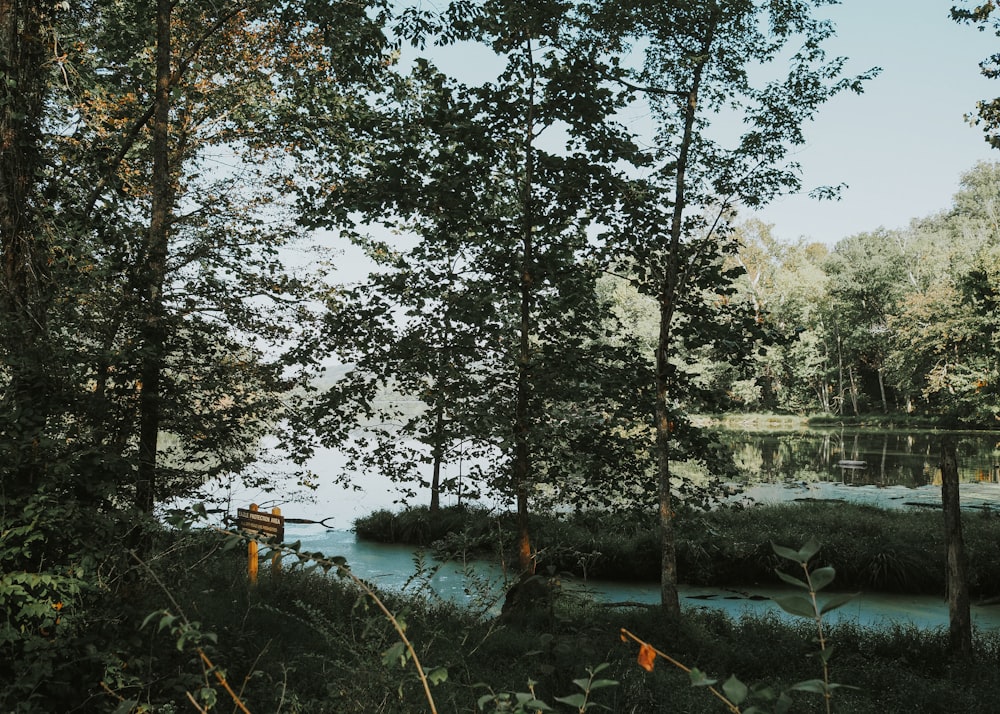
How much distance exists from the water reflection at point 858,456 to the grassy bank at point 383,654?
1245 centimetres

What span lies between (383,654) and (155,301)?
229 inches

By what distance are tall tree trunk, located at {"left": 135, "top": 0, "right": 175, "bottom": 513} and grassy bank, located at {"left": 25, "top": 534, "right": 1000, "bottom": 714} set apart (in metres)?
0.98

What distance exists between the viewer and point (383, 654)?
1.43 metres

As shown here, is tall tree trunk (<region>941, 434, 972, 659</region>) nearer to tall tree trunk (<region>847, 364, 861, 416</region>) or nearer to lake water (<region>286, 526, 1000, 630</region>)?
lake water (<region>286, 526, 1000, 630</region>)

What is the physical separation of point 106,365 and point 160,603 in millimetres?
2316

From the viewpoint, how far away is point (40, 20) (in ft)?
19.5

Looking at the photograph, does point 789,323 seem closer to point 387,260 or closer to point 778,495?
point 778,495

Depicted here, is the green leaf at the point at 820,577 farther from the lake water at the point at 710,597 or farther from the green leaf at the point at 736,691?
the lake water at the point at 710,597

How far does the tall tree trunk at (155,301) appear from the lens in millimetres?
6169

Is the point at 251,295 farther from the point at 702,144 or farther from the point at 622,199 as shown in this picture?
the point at 702,144

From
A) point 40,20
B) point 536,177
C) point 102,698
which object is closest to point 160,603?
point 102,698

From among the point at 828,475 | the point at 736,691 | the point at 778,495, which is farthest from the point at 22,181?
the point at 828,475

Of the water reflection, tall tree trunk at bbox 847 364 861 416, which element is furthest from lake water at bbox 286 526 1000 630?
tall tree trunk at bbox 847 364 861 416

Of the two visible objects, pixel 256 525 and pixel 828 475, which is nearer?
pixel 256 525
